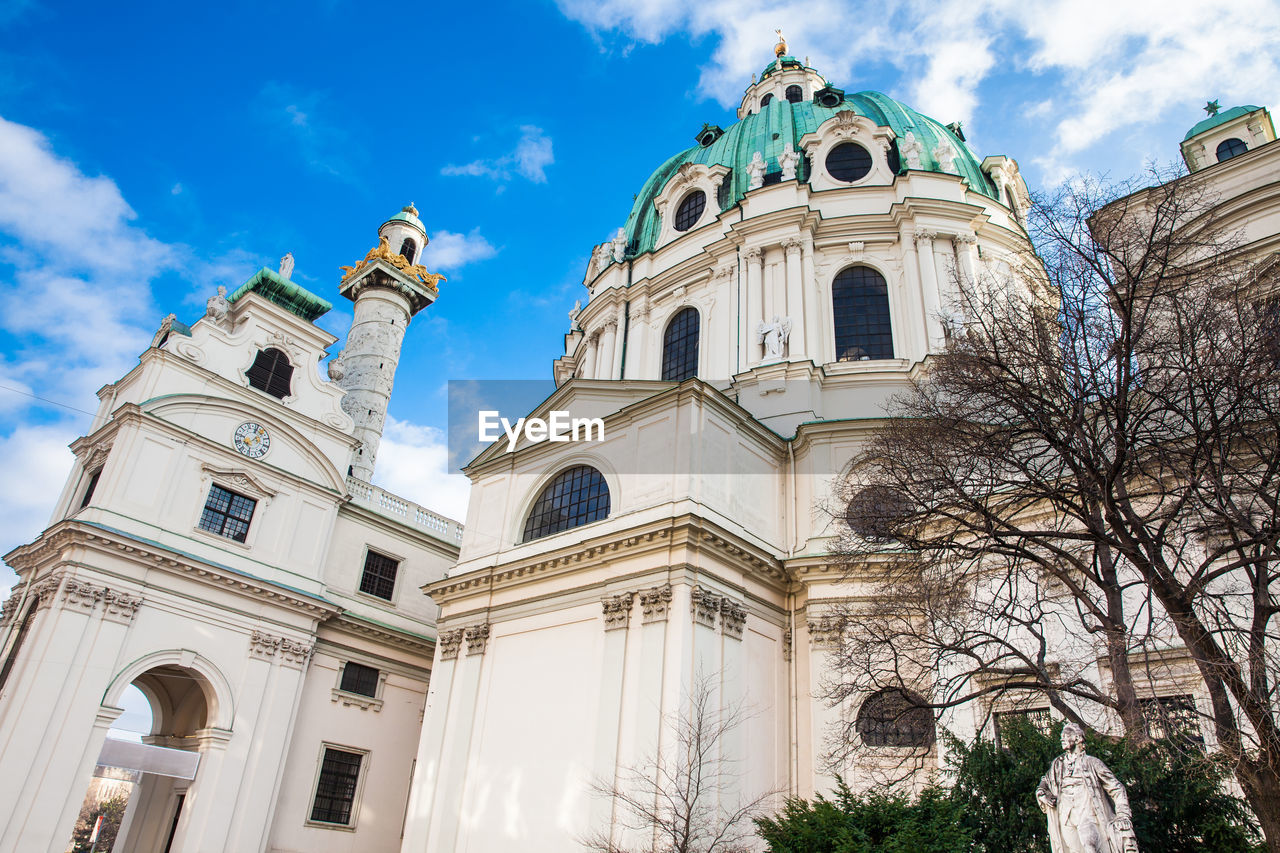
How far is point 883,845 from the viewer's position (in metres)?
11.0

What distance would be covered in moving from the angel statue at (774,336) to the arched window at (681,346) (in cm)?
301

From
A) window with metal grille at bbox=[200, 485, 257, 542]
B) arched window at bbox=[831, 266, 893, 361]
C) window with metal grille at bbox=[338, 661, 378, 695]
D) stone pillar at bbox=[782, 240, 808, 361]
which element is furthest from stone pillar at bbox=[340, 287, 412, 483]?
arched window at bbox=[831, 266, 893, 361]

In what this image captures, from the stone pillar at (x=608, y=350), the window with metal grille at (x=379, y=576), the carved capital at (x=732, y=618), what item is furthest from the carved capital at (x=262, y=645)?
the carved capital at (x=732, y=618)

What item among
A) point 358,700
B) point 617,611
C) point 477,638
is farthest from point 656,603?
point 358,700

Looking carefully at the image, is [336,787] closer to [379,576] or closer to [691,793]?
[379,576]

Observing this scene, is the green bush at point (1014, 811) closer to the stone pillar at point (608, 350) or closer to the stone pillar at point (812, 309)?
the stone pillar at point (812, 309)

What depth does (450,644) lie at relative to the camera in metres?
21.4

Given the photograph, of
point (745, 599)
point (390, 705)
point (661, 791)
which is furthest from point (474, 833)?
point (390, 705)

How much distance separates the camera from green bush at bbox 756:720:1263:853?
33.4 ft

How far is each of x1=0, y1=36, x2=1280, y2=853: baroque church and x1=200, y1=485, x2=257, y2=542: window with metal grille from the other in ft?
0.30

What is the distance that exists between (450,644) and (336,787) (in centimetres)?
715

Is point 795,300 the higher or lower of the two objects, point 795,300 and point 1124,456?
the higher

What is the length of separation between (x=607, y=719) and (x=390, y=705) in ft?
41.2

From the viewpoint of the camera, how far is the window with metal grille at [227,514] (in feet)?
78.5
